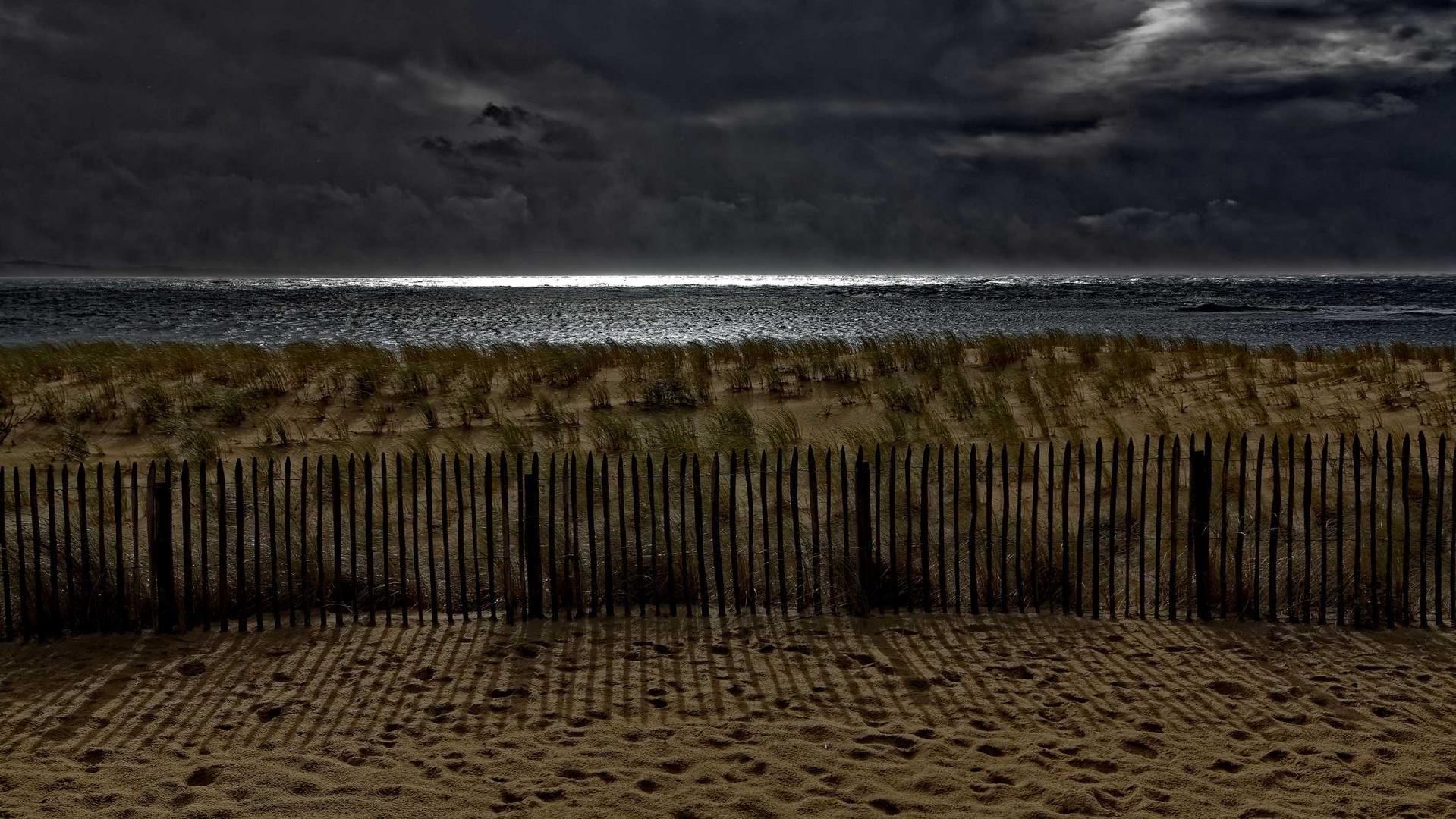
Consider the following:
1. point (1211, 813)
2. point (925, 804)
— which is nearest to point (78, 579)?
point (925, 804)

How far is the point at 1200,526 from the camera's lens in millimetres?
6961

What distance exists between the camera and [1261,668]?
19.7 feet

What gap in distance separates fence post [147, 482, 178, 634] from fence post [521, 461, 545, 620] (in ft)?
7.81

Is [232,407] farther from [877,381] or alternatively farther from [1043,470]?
[1043,470]

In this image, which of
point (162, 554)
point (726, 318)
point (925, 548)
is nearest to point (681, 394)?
point (925, 548)

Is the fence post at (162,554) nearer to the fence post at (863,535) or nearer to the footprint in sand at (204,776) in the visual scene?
the footprint in sand at (204,776)

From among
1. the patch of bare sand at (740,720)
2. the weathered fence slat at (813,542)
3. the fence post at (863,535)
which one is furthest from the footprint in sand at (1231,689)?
the weathered fence slat at (813,542)

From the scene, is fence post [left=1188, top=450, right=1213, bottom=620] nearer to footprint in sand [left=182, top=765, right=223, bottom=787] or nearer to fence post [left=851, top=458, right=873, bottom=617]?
fence post [left=851, top=458, right=873, bottom=617]

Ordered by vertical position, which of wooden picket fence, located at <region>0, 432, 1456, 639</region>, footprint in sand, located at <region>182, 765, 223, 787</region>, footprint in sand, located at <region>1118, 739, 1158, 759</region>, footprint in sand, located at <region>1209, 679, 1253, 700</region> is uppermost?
wooden picket fence, located at <region>0, 432, 1456, 639</region>

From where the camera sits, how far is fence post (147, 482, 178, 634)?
21.7 feet

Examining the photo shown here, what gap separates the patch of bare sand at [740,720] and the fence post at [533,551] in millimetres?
165

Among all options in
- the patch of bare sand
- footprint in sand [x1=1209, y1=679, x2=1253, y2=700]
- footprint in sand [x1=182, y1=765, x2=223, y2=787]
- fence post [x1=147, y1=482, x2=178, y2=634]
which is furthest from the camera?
fence post [x1=147, y1=482, x2=178, y2=634]

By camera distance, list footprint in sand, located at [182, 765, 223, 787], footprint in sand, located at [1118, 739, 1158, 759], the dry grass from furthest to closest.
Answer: the dry grass < footprint in sand, located at [1118, 739, 1158, 759] < footprint in sand, located at [182, 765, 223, 787]

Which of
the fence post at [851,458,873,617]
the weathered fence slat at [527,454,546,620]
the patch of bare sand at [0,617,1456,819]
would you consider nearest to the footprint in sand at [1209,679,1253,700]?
the patch of bare sand at [0,617,1456,819]
